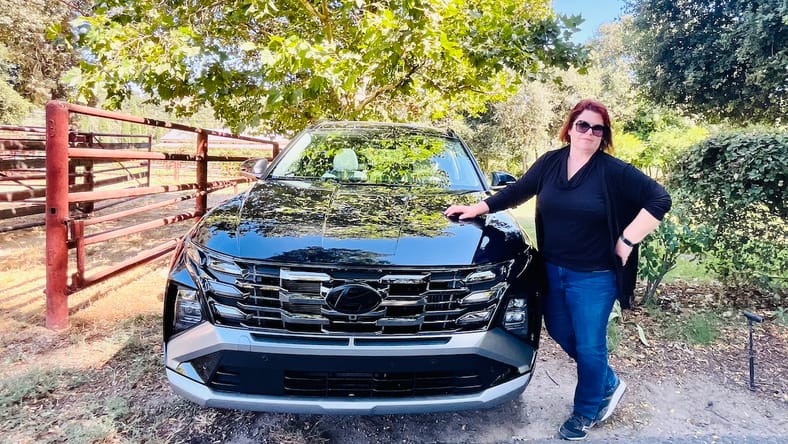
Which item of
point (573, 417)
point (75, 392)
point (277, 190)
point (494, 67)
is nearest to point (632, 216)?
point (573, 417)

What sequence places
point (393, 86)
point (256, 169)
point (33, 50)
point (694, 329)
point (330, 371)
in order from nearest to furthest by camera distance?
point (330, 371)
point (256, 169)
point (694, 329)
point (393, 86)
point (33, 50)

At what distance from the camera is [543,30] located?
5246 millimetres

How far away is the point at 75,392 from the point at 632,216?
310cm

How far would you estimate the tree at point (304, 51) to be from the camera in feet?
14.8

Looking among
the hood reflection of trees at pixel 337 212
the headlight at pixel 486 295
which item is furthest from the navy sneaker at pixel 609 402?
the hood reflection of trees at pixel 337 212

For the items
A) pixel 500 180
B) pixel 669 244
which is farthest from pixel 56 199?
pixel 669 244

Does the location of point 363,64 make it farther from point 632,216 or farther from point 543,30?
point 632,216

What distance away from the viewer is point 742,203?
13.7 feet

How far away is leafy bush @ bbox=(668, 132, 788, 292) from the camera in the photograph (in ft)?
13.3

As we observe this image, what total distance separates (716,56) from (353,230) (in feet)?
37.5

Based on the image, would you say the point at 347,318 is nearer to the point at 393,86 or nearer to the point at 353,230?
the point at 353,230

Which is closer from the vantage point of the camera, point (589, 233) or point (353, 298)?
point (353, 298)

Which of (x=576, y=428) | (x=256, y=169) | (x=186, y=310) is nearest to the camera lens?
(x=186, y=310)

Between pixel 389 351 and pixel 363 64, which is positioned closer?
pixel 389 351
